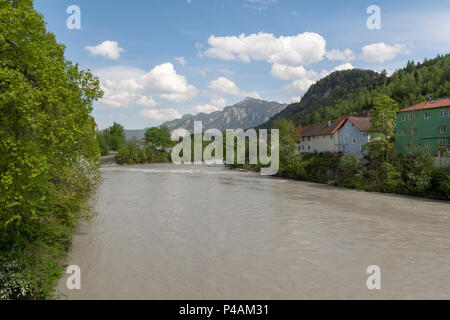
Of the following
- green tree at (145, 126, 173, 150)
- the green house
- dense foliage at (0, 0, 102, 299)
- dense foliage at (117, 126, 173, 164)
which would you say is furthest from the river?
green tree at (145, 126, 173, 150)

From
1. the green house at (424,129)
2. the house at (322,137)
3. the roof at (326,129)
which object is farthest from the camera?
the house at (322,137)

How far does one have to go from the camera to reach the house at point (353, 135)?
5300 cm

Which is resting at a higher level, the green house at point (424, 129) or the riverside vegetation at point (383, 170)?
the green house at point (424, 129)

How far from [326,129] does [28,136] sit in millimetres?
62214

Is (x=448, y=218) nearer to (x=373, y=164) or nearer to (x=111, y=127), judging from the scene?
(x=373, y=164)

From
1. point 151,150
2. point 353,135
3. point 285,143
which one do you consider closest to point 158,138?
point 151,150

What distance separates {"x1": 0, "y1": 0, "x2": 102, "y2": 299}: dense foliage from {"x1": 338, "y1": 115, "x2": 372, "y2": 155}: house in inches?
1972

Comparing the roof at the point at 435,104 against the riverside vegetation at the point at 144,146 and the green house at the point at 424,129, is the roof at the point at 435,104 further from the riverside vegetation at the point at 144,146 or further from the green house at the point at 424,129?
the riverside vegetation at the point at 144,146

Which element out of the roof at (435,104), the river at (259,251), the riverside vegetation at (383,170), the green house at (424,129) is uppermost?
the roof at (435,104)

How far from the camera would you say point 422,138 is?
42.8m

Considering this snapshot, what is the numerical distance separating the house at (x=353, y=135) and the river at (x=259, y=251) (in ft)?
84.2

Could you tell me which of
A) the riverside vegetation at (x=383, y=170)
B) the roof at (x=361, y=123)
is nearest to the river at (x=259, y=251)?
the riverside vegetation at (x=383, y=170)

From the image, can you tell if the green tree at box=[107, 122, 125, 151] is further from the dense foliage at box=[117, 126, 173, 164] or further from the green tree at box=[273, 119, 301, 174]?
the green tree at box=[273, 119, 301, 174]
